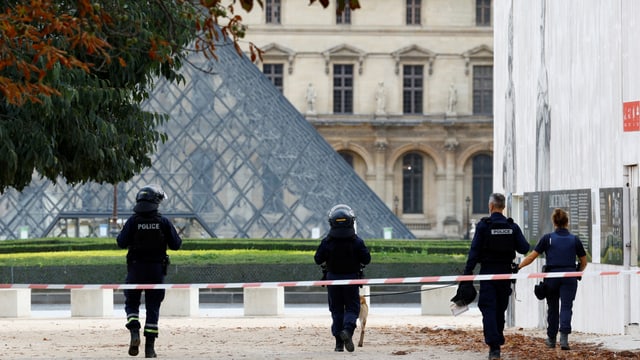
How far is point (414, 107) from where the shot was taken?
5781cm

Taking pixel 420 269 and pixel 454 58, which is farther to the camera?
pixel 454 58

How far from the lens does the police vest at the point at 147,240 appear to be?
1057 centimetres

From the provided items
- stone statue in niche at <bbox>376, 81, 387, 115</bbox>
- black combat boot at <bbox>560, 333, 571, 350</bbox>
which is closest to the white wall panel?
black combat boot at <bbox>560, 333, 571, 350</bbox>

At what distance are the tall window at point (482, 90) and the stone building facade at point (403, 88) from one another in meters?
0.04

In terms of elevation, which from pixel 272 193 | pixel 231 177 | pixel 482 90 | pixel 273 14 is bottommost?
pixel 272 193

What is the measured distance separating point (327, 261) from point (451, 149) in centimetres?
4570

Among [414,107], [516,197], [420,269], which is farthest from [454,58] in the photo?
[516,197]

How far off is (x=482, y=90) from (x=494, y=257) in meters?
47.9

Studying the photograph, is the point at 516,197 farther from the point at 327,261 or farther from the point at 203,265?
→ the point at 203,265

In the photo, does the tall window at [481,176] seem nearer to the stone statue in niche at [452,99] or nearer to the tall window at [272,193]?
the stone statue in niche at [452,99]

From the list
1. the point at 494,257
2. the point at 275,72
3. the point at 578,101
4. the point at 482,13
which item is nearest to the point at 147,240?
the point at 494,257

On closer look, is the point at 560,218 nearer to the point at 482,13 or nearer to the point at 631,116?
the point at 631,116

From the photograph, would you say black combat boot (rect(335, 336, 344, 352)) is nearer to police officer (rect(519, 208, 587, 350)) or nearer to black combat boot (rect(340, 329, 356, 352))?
black combat boot (rect(340, 329, 356, 352))

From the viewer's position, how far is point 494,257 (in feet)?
34.0
